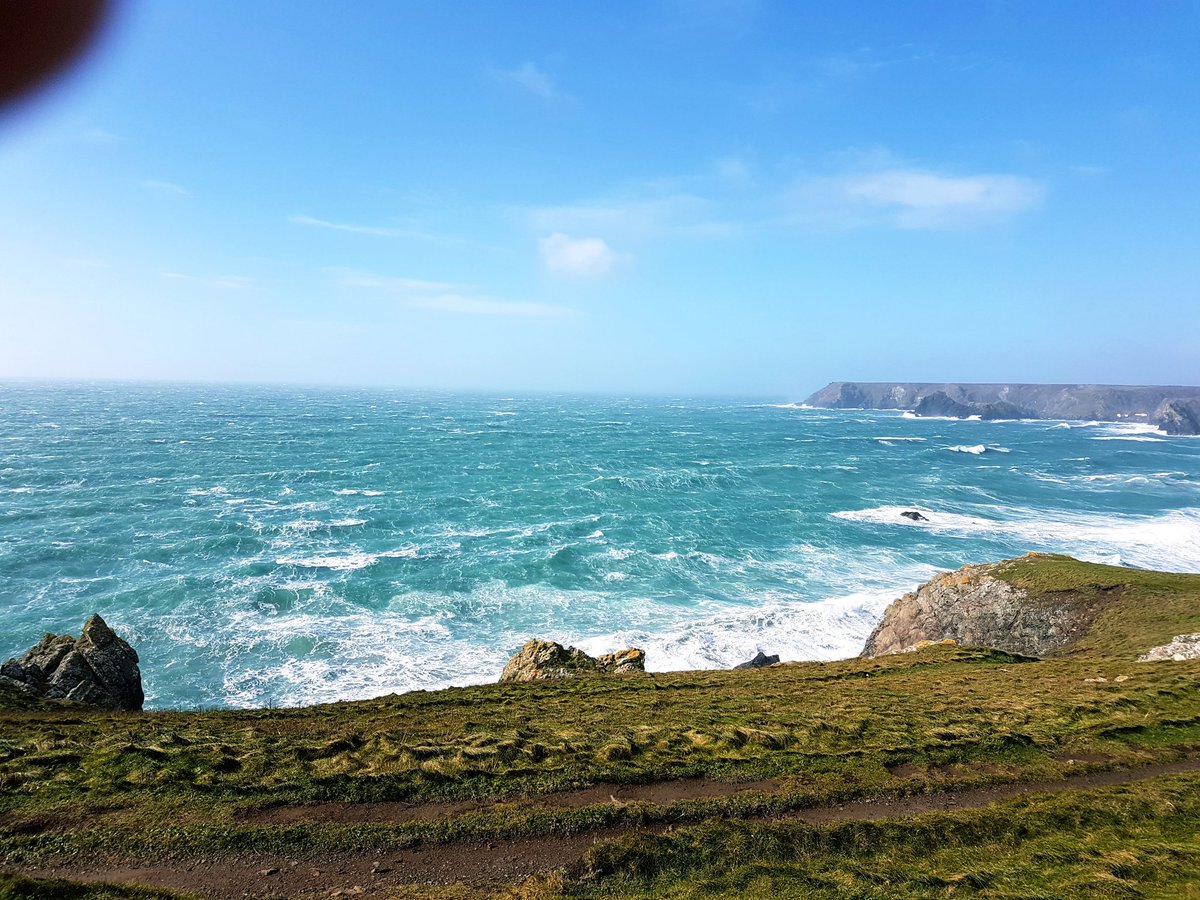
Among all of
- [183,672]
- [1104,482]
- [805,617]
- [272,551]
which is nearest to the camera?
[183,672]

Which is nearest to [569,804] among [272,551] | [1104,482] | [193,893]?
[193,893]

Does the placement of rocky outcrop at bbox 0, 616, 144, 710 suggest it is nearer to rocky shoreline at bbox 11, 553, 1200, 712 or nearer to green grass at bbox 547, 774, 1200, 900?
rocky shoreline at bbox 11, 553, 1200, 712

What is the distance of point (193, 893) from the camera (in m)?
10.9

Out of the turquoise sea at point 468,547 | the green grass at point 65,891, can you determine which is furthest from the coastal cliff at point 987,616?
the green grass at point 65,891

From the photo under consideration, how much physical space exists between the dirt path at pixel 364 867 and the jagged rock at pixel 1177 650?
88.8ft

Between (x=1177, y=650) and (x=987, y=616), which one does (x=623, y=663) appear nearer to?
(x=987, y=616)

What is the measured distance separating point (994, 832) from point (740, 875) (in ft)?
23.9

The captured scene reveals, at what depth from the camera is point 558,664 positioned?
30.6 meters

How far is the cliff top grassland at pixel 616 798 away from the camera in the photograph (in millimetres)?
11836

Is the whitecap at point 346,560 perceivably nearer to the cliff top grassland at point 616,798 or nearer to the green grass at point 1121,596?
the cliff top grassland at point 616,798

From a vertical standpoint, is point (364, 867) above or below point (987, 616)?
above

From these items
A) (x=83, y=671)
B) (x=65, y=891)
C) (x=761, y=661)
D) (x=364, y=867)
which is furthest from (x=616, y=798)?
(x=83, y=671)

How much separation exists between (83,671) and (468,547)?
132ft

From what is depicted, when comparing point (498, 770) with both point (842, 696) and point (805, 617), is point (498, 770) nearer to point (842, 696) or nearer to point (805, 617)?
point (842, 696)
